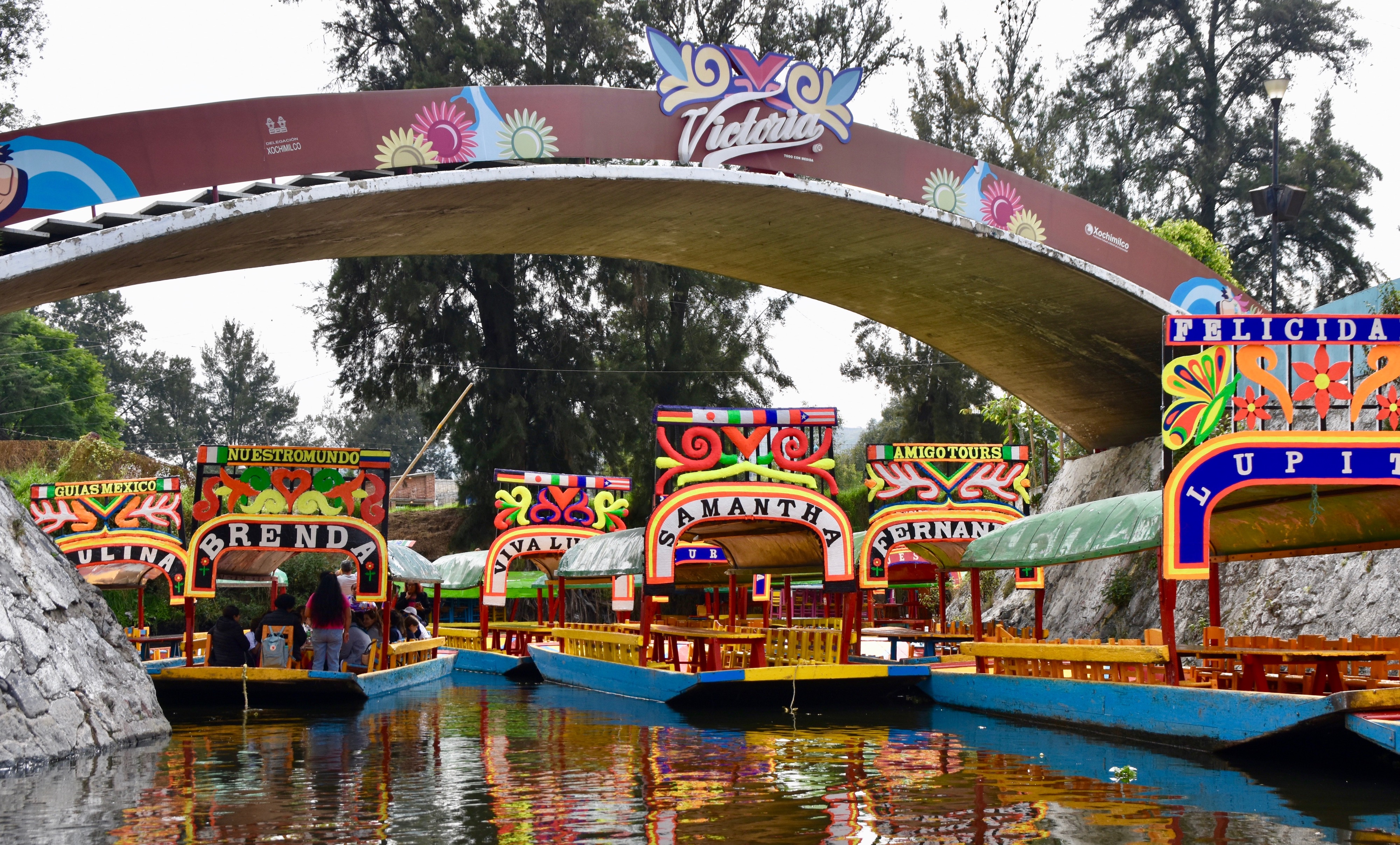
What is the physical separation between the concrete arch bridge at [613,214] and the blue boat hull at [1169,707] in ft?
23.2

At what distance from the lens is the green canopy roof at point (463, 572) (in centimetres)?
2625

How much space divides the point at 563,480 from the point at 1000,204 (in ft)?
30.1

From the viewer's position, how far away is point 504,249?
66.7 ft

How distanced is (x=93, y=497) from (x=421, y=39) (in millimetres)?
20443

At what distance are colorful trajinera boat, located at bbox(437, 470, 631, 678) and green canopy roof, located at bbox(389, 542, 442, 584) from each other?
116cm

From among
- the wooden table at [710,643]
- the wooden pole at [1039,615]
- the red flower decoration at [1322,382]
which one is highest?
the red flower decoration at [1322,382]

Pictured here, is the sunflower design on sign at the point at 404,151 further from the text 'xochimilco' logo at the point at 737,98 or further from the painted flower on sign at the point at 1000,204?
the painted flower on sign at the point at 1000,204

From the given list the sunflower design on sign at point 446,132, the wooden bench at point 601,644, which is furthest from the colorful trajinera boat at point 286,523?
the sunflower design on sign at point 446,132

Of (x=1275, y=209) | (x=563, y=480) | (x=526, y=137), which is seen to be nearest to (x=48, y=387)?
(x=563, y=480)

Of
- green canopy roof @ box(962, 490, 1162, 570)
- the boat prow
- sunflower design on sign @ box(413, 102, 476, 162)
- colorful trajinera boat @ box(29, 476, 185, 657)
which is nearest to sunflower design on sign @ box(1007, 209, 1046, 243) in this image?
green canopy roof @ box(962, 490, 1162, 570)

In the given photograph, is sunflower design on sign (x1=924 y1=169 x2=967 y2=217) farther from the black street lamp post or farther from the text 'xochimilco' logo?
the black street lamp post

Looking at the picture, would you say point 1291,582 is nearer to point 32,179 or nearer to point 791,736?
point 791,736

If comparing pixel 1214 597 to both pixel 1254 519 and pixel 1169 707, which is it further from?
pixel 1169 707

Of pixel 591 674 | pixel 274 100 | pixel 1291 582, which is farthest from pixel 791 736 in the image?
pixel 274 100
